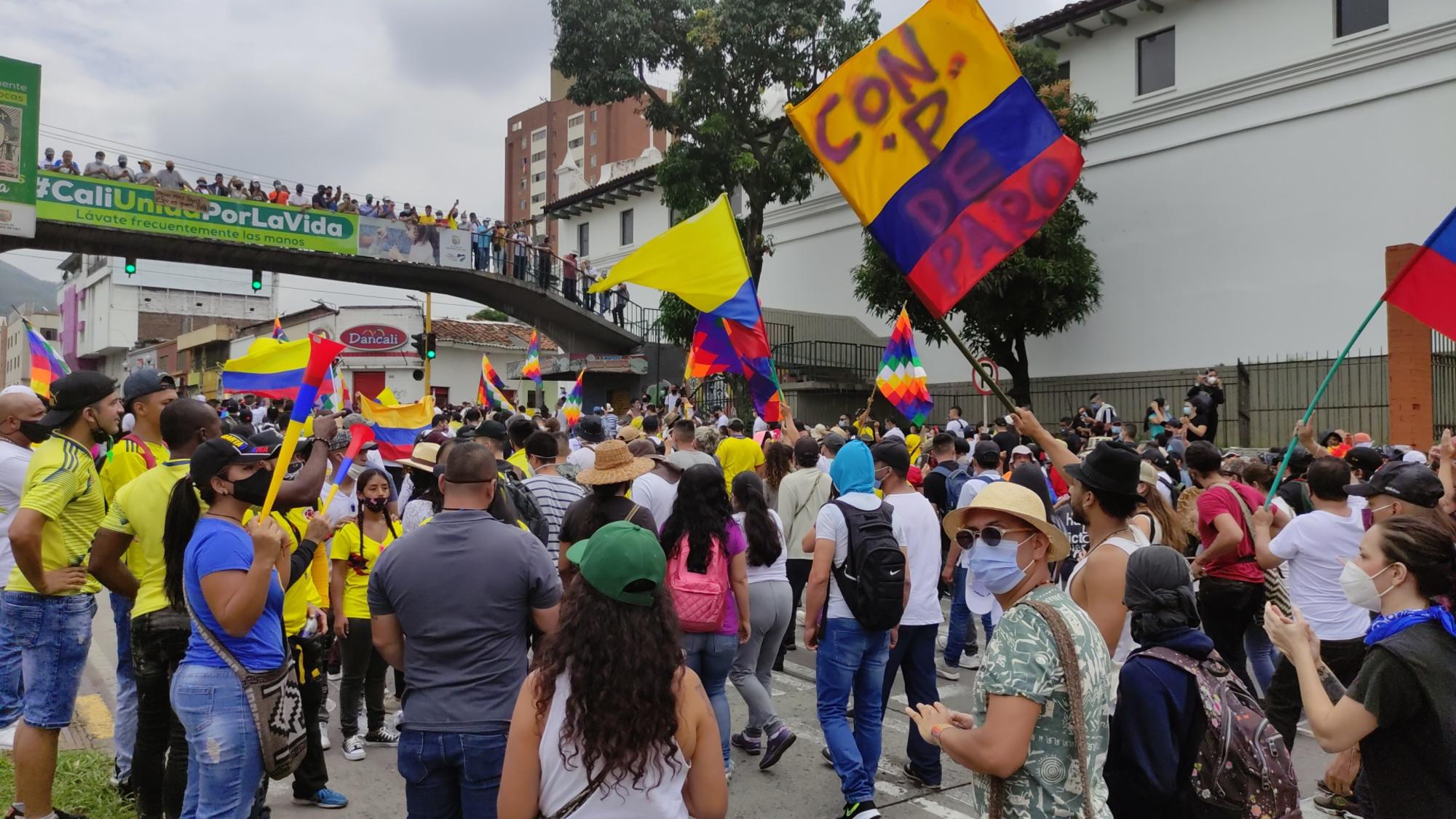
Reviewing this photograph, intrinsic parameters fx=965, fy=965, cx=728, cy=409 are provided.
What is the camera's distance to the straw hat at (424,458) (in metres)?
5.81

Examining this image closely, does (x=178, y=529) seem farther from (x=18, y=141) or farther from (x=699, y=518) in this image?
(x=18, y=141)

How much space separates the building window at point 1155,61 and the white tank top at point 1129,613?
23.1 m

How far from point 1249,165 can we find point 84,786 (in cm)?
2363

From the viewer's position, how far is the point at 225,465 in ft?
11.4

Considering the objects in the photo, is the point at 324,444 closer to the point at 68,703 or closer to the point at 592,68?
the point at 68,703

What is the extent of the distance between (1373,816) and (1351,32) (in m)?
21.9

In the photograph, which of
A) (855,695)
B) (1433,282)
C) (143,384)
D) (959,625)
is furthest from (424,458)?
(1433,282)

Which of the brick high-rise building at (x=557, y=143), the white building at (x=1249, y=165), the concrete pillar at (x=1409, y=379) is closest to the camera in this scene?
the concrete pillar at (x=1409, y=379)

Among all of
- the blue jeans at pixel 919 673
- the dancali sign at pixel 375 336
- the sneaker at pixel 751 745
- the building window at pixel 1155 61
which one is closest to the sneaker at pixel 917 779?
the blue jeans at pixel 919 673

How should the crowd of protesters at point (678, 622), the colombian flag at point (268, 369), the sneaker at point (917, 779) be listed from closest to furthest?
the crowd of protesters at point (678, 622) → the sneaker at point (917, 779) → the colombian flag at point (268, 369)

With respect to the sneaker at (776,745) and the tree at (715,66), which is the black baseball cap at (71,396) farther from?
the tree at (715,66)

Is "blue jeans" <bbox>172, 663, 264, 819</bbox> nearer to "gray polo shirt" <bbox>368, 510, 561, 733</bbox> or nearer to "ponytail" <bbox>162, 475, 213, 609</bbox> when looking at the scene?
"ponytail" <bbox>162, 475, 213, 609</bbox>

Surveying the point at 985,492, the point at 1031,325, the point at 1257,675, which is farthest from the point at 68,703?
the point at 1031,325

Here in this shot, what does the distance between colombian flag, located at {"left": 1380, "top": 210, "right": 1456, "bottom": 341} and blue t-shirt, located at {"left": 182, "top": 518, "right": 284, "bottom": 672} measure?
533cm
